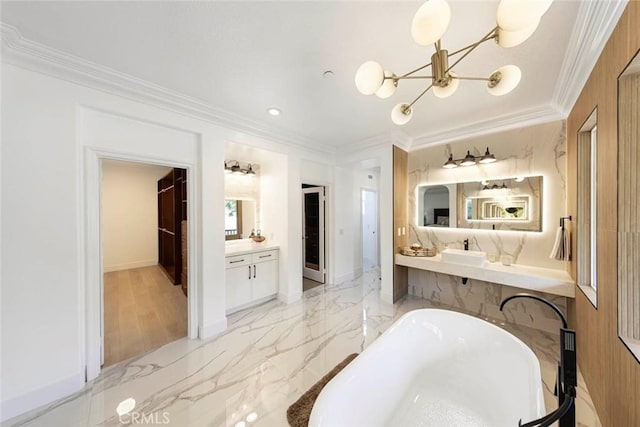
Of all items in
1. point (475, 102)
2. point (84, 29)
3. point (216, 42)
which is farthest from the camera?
point (475, 102)

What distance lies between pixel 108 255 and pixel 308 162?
5.50 meters

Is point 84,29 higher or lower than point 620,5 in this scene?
higher

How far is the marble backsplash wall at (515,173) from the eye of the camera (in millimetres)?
2631

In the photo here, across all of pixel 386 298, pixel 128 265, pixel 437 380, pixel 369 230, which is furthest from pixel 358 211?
pixel 128 265

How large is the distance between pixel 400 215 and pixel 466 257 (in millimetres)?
1079

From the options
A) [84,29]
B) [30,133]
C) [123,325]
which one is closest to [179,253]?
[123,325]

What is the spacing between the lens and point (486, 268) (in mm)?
Result: 2754

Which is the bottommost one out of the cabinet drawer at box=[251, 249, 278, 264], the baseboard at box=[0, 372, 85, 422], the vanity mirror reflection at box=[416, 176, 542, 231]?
the baseboard at box=[0, 372, 85, 422]

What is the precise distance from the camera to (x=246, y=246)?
371 cm

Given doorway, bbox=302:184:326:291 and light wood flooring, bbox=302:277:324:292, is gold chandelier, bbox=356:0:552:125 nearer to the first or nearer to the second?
doorway, bbox=302:184:326:291

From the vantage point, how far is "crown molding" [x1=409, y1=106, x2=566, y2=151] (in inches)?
103

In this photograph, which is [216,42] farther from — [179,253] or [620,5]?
[179,253]

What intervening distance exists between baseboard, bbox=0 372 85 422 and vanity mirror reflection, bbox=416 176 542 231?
4.32 meters

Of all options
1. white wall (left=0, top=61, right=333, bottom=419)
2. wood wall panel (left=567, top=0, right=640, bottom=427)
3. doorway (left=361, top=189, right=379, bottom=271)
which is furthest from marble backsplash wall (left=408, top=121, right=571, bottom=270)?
white wall (left=0, top=61, right=333, bottom=419)
